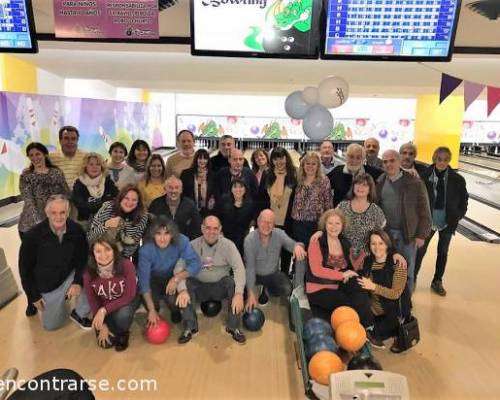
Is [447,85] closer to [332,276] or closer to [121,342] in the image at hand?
[332,276]

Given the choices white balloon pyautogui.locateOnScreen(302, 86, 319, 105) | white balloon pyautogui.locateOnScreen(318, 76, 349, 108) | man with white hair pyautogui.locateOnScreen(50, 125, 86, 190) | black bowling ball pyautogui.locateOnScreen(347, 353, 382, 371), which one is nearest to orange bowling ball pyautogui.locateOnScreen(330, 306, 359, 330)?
black bowling ball pyautogui.locateOnScreen(347, 353, 382, 371)

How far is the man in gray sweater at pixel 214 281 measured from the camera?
214 cm

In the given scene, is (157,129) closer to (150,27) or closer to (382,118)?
Result: (382,118)

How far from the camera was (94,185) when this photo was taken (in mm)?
2529

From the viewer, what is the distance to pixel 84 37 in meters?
2.17

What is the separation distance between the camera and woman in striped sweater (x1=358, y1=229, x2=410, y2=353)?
204 centimetres

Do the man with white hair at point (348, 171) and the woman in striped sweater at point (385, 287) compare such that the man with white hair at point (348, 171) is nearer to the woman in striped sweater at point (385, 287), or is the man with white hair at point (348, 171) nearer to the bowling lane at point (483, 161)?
the woman in striped sweater at point (385, 287)

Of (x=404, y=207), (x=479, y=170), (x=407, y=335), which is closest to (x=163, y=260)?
(x=407, y=335)

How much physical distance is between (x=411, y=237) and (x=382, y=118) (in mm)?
9416

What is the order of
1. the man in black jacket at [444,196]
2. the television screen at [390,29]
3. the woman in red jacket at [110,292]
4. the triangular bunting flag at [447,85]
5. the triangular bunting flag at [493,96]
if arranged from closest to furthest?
the woman in red jacket at [110,292]
the television screen at [390,29]
the man in black jacket at [444,196]
the triangular bunting flag at [447,85]
the triangular bunting flag at [493,96]

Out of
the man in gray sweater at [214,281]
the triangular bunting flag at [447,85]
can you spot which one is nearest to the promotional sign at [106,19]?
the man in gray sweater at [214,281]

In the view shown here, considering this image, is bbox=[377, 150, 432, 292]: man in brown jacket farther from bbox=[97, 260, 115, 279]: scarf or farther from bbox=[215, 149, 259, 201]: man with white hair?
bbox=[97, 260, 115, 279]: scarf

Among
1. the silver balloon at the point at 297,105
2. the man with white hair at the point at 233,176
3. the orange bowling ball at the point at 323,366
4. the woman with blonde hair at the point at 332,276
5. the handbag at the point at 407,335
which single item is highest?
the silver balloon at the point at 297,105

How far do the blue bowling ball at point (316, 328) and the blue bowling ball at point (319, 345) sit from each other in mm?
31
